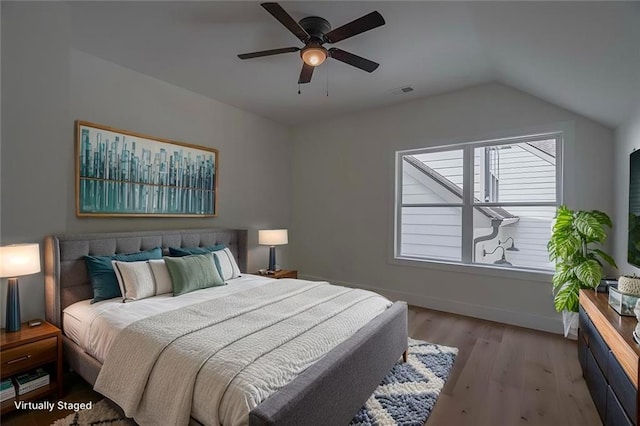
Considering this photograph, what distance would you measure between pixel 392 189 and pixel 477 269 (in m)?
1.54

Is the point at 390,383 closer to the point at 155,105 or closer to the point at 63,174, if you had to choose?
the point at 63,174

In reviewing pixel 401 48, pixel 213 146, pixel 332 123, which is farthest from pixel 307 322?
pixel 332 123

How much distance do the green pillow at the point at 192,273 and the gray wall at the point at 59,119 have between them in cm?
87

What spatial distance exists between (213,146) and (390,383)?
11.3 feet

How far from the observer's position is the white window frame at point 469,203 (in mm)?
3465

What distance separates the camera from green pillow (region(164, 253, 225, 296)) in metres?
2.76

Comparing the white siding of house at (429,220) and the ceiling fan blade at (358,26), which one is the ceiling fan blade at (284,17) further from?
the white siding of house at (429,220)

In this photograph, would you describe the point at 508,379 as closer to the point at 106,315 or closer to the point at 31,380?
the point at 106,315

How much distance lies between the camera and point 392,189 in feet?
14.7

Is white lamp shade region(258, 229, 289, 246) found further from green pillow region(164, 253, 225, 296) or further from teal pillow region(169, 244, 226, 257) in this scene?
green pillow region(164, 253, 225, 296)

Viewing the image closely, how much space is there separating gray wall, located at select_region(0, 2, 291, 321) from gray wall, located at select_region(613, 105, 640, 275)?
14.0 feet

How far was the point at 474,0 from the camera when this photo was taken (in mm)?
2188

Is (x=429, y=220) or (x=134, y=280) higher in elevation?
(x=429, y=220)

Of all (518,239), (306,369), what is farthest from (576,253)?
(306,369)
